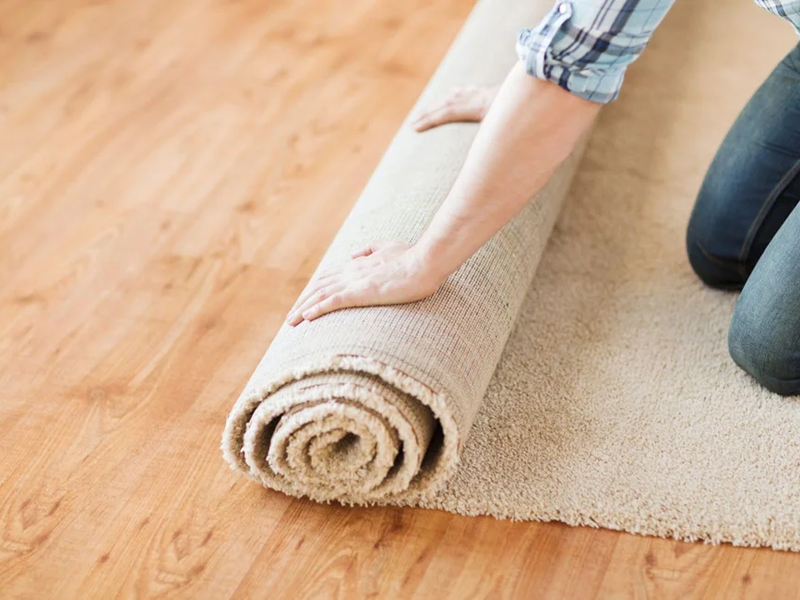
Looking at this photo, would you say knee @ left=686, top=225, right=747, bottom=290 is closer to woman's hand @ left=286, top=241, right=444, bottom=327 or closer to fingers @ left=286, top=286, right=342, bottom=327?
woman's hand @ left=286, top=241, right=444, bottom=327

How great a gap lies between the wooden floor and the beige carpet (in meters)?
0.06

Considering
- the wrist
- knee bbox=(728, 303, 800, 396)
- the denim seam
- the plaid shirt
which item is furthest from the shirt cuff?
the denim seam

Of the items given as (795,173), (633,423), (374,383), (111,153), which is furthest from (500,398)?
(111,153)

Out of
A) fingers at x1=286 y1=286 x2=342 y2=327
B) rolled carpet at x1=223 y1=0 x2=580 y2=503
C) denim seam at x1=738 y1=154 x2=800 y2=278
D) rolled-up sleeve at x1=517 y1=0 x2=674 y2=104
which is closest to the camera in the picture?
rolled-up sleeve at x1=517 y1=0 x2=674 y2=104

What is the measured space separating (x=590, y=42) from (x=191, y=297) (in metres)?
0.88

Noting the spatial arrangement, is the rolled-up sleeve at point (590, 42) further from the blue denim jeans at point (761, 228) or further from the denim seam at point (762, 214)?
the denim seam at point (762, 214)

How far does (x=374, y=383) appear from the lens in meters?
1.09

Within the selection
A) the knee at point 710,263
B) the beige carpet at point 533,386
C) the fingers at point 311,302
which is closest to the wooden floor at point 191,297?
the beige carpet at point 533,386

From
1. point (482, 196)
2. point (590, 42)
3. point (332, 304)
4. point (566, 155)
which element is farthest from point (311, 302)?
point (590, 42)

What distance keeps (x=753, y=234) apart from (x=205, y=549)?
102 centimetres

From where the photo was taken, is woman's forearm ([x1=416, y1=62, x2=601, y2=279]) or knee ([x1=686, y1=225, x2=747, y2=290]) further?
knee ([x1=686, y1=225, x2=747, y2=290])

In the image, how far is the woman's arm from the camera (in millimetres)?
1023

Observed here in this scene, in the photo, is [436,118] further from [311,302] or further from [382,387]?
[382,387]

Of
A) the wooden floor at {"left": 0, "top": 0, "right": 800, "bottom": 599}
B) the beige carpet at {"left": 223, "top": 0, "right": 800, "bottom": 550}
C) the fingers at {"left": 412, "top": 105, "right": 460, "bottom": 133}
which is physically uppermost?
the fingers at {"left": 412, "top": 105, "right": 460, "bottom": 133}
